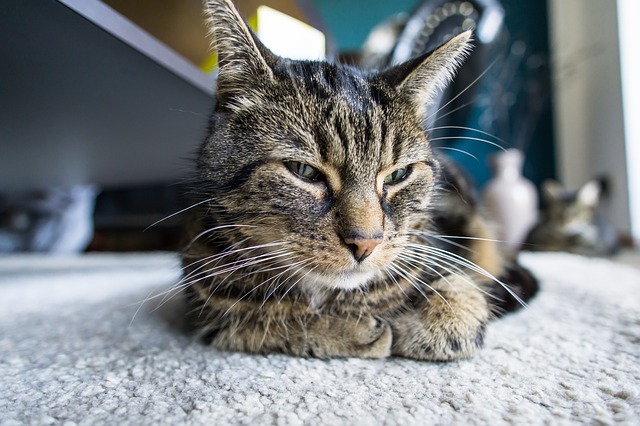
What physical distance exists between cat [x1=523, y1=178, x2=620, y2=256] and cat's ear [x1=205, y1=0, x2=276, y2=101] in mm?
1939

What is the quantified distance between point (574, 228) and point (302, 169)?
6.78 feet

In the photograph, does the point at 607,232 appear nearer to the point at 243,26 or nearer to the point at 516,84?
the point at 516,84

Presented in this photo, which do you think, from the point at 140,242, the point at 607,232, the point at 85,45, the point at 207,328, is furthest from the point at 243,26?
the point at 140,242

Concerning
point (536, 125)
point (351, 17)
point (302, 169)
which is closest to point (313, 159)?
point (302, 169)

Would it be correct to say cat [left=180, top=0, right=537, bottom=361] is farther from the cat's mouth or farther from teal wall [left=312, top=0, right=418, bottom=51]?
teal wall [left=312, top=0, right=418, bottom=51]

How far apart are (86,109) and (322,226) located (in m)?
0.73

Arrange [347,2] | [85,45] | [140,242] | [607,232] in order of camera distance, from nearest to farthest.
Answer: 1. [85,45]
2. [607,232]
3. [140,242]
4. [347,2]

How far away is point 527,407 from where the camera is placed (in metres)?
0.47

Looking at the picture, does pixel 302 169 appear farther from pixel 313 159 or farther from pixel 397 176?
pixel 397 176

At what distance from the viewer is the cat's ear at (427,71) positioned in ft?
2.44

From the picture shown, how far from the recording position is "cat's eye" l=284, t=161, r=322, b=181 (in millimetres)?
658

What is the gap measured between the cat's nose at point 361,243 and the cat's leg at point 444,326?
16cm

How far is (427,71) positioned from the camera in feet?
2.51

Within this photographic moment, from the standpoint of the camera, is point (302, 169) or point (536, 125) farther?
point (536, 125)
